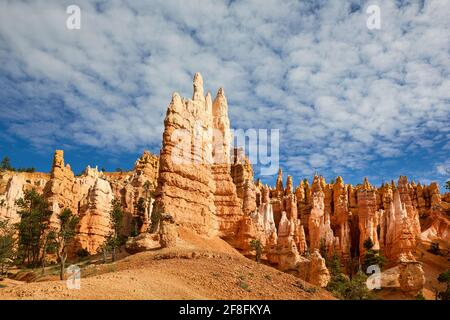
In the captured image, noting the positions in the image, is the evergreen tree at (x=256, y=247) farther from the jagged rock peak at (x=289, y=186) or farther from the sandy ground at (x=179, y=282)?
the jagged rock peak at (x=289, y=186)

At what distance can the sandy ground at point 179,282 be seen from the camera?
15.6 meters

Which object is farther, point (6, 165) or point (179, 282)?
point (6, 165)

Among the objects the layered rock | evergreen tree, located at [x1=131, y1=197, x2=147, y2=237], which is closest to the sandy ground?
evergreen tree, located at [x1=131, y1=197, x2=147, y2=237]

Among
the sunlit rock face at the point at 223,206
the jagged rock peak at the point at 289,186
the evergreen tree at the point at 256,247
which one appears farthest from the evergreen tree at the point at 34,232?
the jagged rock peak at the point at 289,186

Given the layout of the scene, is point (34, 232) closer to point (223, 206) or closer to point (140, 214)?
point (140, 214)

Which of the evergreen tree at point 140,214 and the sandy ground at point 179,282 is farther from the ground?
the evergreen tree at point 140,214

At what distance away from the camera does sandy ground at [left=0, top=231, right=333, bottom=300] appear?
51.1 feet

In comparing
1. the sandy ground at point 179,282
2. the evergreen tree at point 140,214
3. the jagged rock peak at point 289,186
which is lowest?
the sandy ground at point 179,282

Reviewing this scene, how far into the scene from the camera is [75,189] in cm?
6231

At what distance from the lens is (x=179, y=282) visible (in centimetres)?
1920

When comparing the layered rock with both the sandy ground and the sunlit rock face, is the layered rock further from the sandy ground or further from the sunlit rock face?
the sandy ground

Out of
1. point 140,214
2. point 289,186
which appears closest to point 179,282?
point 140,214

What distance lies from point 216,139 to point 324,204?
137ft
